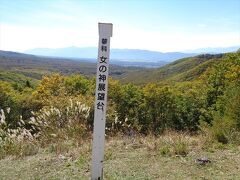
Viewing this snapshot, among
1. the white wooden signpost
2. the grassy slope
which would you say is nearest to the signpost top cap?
the white wooden signpost

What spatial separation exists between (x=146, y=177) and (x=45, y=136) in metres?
3.98

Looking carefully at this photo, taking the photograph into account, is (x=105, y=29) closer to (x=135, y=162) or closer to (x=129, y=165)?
(x=129, y=165)

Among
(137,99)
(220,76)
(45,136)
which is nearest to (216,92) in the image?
(220,76)

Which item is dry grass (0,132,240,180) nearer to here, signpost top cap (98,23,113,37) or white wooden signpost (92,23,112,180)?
white wooden signpost (92,23,112,180)

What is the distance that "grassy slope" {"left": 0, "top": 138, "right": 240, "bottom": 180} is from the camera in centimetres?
610

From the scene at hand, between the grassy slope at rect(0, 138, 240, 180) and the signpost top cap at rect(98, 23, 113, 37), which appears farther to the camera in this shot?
the grassy slope at rect(0, 138, 240, 180)

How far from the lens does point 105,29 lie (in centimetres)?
524

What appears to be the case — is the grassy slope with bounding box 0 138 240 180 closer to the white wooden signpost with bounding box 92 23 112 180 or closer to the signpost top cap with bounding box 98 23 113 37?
the white wooden signpost with bounding box 92 23 112 180

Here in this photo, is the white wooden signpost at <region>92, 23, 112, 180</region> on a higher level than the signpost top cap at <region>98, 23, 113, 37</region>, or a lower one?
lower

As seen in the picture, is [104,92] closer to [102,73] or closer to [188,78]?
[102,73]

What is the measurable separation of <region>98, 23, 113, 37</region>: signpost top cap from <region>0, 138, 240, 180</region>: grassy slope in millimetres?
2299

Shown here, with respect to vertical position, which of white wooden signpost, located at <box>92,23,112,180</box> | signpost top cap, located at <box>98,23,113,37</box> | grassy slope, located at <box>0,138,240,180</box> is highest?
signpost top cap, located at <box>98,23,113,37</box>

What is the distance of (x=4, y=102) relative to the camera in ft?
96.5

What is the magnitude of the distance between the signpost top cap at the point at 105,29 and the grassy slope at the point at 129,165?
2.30 metres
